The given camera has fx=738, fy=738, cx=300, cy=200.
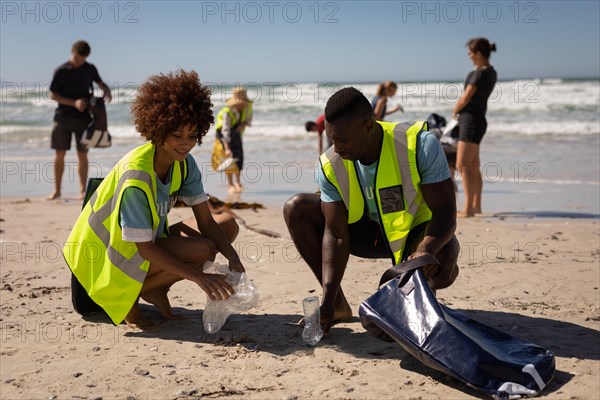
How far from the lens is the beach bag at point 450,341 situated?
2.97 meters

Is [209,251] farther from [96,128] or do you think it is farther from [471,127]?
[96,128]

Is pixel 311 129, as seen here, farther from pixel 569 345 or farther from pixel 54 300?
pixel 569 345

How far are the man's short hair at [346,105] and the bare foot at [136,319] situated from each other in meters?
1.53

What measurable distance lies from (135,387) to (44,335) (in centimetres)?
98

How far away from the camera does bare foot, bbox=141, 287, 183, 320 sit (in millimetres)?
4145

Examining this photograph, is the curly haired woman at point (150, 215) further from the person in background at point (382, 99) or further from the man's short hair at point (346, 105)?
the person in background at point (382, 99)

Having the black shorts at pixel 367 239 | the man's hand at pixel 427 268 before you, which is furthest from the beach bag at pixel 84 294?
the man's hand at pixel 427 268

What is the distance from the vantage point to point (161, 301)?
4184mm

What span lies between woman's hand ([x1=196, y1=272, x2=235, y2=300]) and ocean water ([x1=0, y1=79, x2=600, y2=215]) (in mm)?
1502

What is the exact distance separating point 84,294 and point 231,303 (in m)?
0.93

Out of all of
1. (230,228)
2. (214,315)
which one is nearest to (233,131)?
(230,228)

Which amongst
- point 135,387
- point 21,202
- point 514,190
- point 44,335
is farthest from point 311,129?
point 135,387

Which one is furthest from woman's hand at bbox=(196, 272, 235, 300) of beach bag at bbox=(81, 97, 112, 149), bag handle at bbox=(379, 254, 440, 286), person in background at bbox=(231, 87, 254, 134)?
person in background at bbox=(231, 87, 254, 134)

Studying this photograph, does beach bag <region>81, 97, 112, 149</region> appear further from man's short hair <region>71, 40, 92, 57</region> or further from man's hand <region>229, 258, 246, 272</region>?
man's hand <region>229, 258, 246, 272</region>
